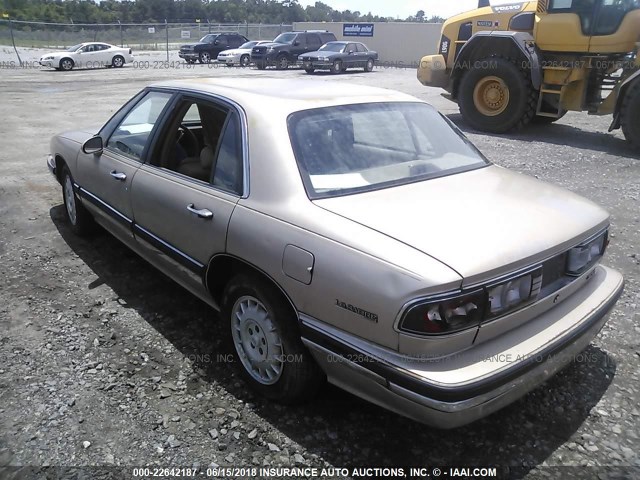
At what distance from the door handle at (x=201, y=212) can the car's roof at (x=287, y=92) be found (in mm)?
649

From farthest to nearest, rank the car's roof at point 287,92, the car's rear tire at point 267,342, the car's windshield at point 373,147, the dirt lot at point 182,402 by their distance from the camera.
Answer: the car's roof at point 287,92 → the car's windshield at point 373,147 → the car's rear tire at point 267,342 → the dirt lot at point 182,402

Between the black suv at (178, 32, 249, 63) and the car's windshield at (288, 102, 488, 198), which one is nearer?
the car's windshield at (288, 102, 488, 198)

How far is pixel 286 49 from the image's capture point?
2767 centimetres

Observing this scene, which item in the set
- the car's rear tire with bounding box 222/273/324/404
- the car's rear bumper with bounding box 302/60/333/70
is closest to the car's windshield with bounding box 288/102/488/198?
the car's rear tire with bounding box 222/273/324/404

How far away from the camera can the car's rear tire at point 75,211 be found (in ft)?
15.9

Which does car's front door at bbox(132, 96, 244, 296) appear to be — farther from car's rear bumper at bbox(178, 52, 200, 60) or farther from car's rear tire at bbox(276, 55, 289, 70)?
car's rear bumper at bbox(178, 52, 200, 60)

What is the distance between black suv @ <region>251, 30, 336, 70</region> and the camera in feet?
89.9

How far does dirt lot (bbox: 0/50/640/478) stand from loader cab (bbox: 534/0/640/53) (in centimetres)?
572

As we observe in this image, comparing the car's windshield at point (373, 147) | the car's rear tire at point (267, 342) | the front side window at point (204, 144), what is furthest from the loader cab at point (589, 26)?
the car's rear tire at point (267, 342)

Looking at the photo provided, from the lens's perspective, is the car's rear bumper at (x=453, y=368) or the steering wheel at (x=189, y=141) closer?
the car's rear bumper at (x=453, y=368)

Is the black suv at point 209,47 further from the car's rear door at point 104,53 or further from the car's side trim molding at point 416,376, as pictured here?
the car's side trim molding at point 416,376

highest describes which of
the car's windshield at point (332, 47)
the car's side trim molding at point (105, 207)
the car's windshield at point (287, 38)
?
the car's windshield at point (287, 38)

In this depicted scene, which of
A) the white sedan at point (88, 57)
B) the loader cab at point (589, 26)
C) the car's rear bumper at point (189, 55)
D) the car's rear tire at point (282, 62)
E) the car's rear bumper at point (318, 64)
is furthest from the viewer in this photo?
the car's rear bumper at point (189, 55)

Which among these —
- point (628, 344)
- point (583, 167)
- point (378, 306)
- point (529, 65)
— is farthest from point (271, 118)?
point (529, 65)
